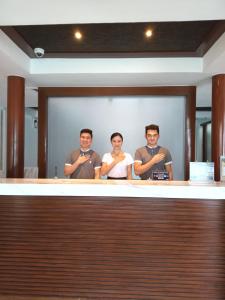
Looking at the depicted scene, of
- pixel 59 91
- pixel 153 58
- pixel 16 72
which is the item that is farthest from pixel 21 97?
pixel 153 58

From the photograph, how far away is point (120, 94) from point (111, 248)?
2.56m

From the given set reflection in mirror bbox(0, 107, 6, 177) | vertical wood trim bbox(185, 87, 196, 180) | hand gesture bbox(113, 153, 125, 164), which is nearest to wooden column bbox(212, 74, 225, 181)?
vertical wood trim bbox(185, 87, 196, 180)

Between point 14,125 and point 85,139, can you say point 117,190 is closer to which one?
point 85,139

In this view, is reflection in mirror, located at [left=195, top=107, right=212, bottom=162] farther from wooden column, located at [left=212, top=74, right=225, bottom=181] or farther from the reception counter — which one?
the reception counter

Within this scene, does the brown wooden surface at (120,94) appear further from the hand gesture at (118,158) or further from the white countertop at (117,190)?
the white countertop at (117,190)

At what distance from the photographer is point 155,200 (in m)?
1.93

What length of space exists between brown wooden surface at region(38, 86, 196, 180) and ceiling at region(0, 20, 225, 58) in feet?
2.49

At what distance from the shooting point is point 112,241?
1982mm

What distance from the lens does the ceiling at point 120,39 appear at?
8.70ft

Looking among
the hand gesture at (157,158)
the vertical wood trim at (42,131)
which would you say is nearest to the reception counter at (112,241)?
→ the hand gesture at (157,158)

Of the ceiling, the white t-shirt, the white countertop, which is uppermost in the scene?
the ceiling

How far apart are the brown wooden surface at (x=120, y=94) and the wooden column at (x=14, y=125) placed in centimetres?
66

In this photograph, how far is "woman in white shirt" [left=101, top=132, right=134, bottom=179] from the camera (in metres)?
2.82

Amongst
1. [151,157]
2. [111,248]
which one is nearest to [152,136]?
[151,157]
